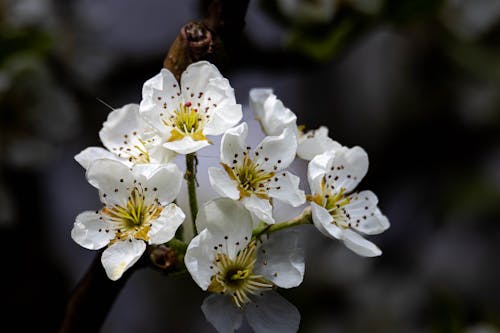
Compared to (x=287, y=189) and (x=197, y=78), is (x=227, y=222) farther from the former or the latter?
(x=197, y=78)

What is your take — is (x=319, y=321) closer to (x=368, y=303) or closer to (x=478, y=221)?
(x=368, y=303)

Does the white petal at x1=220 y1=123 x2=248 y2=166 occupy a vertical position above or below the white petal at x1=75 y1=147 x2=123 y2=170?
above

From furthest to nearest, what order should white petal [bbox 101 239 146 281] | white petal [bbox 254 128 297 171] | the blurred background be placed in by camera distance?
the blurred background → white petal [bbox 254 128 297 171] → white petal [bbox 101 239 146 281]

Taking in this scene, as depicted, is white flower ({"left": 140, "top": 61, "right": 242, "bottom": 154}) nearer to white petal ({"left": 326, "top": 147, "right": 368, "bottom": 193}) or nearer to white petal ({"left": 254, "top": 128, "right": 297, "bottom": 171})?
white petal ({"left": 254, "top": 128, "right": 297, "bottom": 171})

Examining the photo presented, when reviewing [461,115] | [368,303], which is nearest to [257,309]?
[368,303]

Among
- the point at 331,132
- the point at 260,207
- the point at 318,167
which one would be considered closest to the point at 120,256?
the point at 260,207

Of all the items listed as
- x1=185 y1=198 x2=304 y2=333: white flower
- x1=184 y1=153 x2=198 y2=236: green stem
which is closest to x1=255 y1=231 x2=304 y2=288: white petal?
x1=185 y1=198 x2=304 y2=333: white flower

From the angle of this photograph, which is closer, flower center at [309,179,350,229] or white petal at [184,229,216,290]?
white petal at [184,229,216,290]
